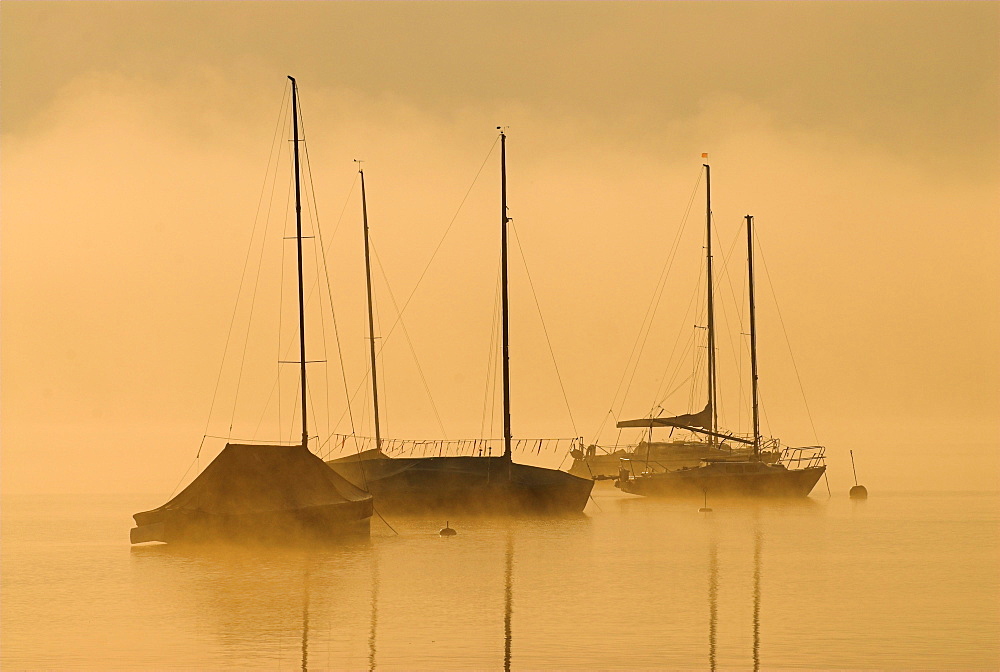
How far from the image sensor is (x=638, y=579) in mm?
39500

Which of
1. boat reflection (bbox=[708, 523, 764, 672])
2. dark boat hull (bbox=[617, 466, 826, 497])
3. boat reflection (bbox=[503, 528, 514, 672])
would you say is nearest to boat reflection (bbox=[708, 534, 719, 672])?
boat reflection (bbox=[708, 523, 764, 672])

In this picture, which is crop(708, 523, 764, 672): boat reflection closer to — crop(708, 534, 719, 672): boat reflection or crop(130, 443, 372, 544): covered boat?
crop(708, 534, 719, 672): boat reflection

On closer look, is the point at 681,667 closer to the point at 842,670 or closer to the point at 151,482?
the point at 842,670

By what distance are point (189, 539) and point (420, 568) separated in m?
8.35

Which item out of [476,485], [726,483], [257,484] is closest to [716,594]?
[257,484]

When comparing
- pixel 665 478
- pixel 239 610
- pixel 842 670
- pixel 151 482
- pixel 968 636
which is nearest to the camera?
Result: pixel 842 670

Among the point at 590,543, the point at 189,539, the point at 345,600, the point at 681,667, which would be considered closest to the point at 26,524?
the point at 189,539

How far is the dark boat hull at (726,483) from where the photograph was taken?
236ft

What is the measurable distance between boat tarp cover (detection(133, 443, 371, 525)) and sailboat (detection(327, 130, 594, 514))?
1251cm

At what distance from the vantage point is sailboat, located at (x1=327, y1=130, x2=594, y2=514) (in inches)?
2309

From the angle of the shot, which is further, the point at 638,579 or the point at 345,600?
the point at 638,579

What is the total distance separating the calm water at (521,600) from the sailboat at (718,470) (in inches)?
568

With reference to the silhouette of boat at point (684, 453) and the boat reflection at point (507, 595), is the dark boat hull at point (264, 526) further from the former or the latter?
Result: the silhouette of boat at point (684, 453)

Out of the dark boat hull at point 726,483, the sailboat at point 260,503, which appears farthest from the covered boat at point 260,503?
the dark boat hull at point 726,483
